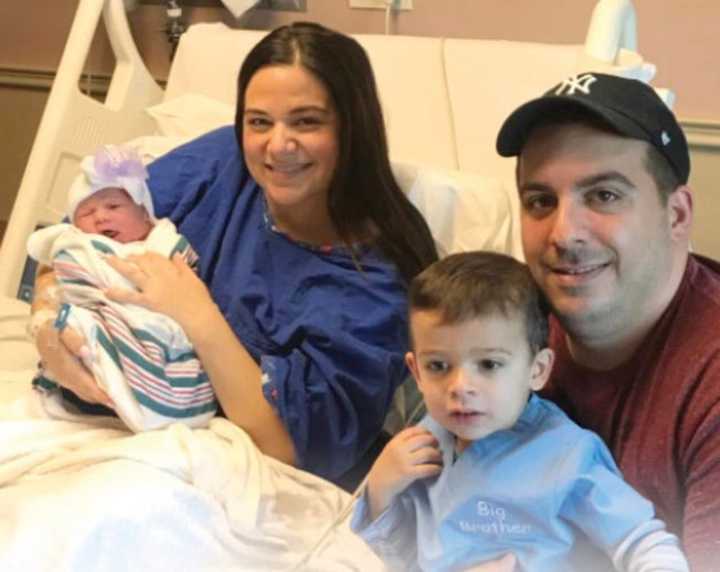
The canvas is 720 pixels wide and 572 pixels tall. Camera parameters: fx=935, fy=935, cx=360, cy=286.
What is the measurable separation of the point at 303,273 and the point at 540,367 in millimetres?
603

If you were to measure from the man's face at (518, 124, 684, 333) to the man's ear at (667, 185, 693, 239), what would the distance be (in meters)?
0.01

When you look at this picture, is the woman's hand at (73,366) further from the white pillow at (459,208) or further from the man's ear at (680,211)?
the man's ear at (680,211)

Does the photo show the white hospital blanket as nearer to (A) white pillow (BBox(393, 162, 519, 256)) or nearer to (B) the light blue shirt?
(B) the light blue shirt

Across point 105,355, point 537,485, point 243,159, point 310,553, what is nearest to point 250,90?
point 243,159

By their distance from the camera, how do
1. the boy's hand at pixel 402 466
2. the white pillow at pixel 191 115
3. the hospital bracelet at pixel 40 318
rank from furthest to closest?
1. the white pillow at pixel 191 115
2. the hospital bracelet at pixel 40 318
3. the boy's hand at pixel 402 466

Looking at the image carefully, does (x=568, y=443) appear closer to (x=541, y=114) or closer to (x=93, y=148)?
(x=541, y=114)

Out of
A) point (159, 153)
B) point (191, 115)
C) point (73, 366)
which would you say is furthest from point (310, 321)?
point (191, 115)

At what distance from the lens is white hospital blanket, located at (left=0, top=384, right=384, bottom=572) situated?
1129 millimetres

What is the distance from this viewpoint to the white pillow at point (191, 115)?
218 centimetres

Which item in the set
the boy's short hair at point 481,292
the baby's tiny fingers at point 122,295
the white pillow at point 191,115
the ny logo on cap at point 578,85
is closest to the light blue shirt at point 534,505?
the boy's short hair at point 481,292

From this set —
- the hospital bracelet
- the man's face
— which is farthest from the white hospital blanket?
the man's face

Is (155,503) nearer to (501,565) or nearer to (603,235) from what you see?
(501,565)

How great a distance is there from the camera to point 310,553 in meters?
1.25

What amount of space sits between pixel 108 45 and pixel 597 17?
1983mm
